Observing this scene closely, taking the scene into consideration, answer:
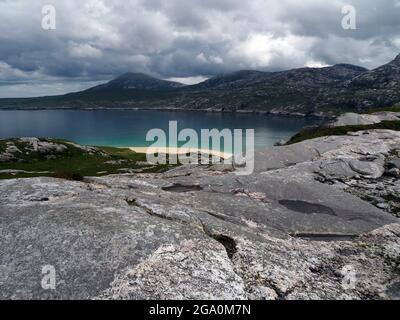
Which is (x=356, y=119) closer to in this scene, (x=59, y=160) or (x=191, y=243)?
(x=59, y=160)

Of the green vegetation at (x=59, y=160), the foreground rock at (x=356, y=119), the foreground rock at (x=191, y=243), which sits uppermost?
the foreground rock at (x=356, y=119)

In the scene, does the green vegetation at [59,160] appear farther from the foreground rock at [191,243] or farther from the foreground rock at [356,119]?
the foreground rock at [191,243]

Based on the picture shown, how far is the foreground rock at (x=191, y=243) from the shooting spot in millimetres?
10816

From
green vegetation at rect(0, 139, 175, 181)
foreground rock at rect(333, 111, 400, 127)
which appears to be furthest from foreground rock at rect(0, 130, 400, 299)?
green vegetation at rect(0, 139, 175, 181)

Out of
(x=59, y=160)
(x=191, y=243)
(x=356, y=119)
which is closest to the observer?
(x=191, y=243)

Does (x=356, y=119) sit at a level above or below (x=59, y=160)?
above

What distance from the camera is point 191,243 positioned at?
504 inches

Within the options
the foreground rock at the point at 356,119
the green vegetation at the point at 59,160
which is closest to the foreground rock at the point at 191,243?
the foreground rock at the point at 356,119

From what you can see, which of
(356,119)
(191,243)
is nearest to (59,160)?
(356,119)

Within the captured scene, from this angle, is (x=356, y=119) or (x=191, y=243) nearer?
(x=191, y=243)

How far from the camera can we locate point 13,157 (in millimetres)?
88875

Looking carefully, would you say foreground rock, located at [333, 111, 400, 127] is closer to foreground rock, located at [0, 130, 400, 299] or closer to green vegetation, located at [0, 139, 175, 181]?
green vegetation, located at [0, 139, 175, 181]

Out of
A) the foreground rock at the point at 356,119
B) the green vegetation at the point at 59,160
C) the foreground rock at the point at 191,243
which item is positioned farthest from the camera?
the green vegetation at the point at 59,160
